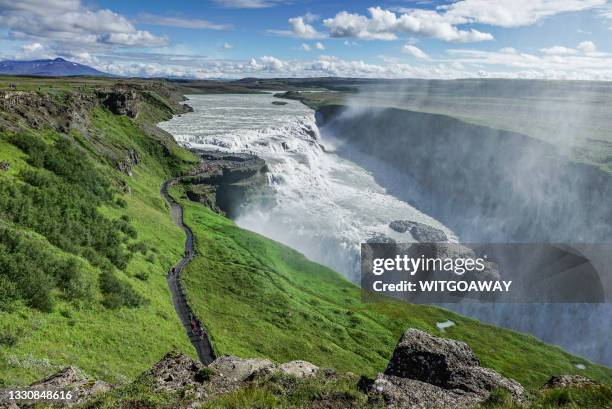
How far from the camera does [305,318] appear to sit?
54250 mm

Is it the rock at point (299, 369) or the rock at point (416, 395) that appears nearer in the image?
the rock at point (416, 395)

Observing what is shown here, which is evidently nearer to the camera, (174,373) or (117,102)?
(174,373)

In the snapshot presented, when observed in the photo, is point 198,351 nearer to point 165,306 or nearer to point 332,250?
point 165,306

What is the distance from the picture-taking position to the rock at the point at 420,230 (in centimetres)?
10469

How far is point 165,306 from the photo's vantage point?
43156mm

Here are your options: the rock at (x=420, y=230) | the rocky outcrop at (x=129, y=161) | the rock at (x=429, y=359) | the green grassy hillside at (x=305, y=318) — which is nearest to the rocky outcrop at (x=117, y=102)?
the rocky outcrop at (x=129, y=161)

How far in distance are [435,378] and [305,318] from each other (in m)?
39.7

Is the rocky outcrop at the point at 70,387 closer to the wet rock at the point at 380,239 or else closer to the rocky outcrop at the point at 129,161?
the rocky outcrop at the point at 129,161

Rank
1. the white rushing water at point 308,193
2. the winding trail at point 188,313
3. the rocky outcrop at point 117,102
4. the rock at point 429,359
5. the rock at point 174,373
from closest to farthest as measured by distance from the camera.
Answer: the rock at point 174,373
the rock at point 429,359
the winding trail at point 188,313
the white rushing water at point 308,193
the rocky outcrop at point 117,102

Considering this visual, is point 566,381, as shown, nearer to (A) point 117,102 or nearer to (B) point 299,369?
(B) point 299,369

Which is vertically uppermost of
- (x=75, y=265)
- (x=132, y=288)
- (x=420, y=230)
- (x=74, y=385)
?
(x=74, y=385)

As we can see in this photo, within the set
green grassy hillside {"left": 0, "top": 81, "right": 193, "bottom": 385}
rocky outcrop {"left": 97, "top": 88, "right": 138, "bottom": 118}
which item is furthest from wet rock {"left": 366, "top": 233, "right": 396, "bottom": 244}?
rocky outcrop {"left": 97, "top": 88, "right": 138, "bottom": 118}

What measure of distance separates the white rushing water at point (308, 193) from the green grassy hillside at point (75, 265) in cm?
3827

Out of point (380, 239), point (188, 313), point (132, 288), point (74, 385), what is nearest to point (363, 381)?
point (74, 385)
